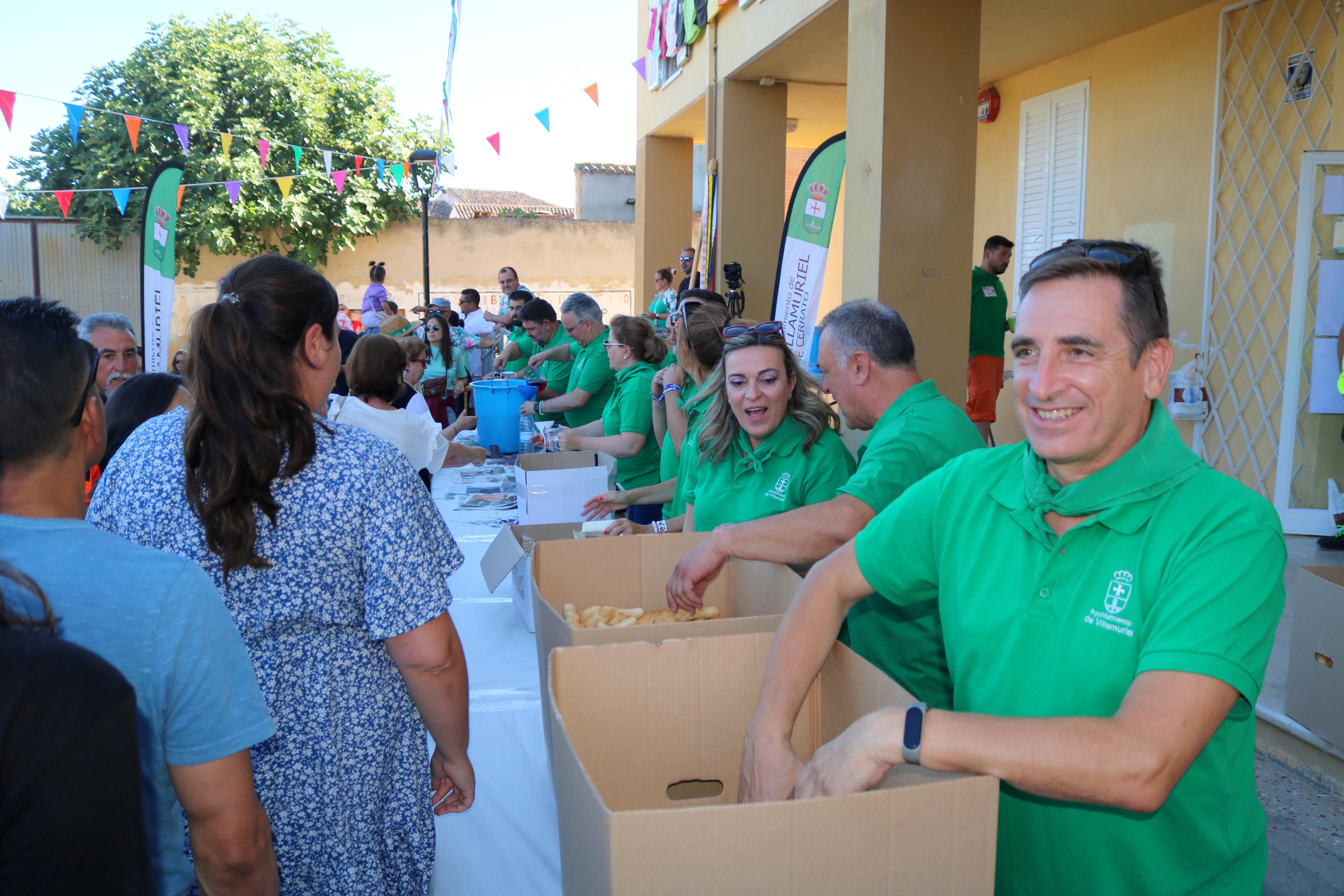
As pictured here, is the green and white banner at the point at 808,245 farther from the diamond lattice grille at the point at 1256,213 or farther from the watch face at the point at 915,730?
the watch face at the point at 915,730

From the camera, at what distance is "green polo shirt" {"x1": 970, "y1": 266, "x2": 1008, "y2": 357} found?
268 inches

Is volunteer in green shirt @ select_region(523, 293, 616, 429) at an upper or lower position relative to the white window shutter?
lower

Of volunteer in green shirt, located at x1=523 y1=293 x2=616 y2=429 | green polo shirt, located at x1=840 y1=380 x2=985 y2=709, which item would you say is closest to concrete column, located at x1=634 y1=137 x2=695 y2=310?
volunteer in green shirt, located at x1=523 y1=293 x2=616 y2=429

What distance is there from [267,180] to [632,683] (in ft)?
60.9

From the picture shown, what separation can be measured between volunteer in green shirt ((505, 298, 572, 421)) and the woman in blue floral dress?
5.24 m

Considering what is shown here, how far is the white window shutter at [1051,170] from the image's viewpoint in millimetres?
6883

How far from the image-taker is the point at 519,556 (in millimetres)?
2809

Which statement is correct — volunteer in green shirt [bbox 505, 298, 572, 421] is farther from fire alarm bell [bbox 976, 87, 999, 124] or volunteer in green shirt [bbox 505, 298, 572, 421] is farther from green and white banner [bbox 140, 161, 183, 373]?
fire alarm bell [bbox 976, 87, 999, 124]

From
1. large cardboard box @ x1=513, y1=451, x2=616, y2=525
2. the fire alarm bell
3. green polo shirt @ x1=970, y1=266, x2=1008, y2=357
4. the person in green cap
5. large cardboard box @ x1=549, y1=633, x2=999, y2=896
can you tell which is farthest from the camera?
the fire alarm bell

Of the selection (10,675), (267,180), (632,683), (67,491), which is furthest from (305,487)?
(267,180)

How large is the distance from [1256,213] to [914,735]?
219 inches

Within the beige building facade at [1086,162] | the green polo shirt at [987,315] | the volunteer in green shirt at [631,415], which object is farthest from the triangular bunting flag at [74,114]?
the green polo shirt at [987,315]

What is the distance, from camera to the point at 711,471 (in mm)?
2764

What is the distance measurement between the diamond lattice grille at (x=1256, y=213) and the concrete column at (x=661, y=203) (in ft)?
21.0
